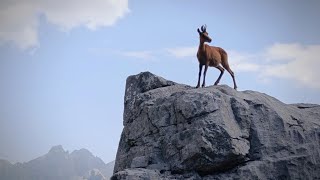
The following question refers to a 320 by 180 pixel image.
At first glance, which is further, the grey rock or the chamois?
the chamois

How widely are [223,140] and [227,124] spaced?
2.93 feet

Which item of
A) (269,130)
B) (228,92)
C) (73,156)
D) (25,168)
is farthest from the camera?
(73,156)

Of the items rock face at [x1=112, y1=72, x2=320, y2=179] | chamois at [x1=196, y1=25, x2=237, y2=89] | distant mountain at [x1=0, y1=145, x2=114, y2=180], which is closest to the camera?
rock face at [x1=112, y1=72, x2=320, y2=179]

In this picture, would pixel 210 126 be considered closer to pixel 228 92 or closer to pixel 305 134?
pixel 228 92

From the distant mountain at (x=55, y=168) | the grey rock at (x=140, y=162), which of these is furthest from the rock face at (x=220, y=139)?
the distant mountain at (x=55, y=168)

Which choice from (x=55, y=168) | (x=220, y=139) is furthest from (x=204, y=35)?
(x=55, y=168)

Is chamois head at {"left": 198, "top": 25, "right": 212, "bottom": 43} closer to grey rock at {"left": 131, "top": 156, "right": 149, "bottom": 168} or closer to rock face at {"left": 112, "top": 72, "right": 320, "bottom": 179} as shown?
rock face at {"left": 112, "top": 72, "right": 320, "bottom": 179}

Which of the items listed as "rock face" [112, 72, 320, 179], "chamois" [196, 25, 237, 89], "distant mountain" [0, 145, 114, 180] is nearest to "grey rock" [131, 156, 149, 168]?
"rock face" [112, 72, 320, 179]

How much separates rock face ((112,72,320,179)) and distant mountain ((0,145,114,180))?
156 m

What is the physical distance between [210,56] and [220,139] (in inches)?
234

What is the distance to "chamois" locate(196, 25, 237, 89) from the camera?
18.4 m

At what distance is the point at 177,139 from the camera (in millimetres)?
15547

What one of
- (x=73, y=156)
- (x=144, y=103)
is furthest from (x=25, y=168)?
(x=144, y=103)

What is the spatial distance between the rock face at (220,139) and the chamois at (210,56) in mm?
1753
